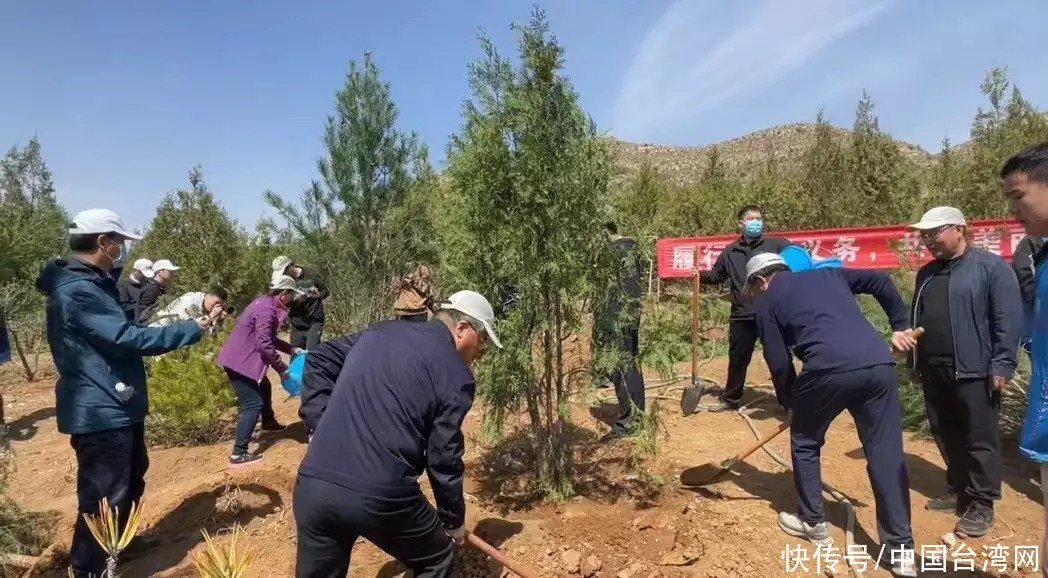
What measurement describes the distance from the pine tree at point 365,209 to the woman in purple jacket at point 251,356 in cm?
374

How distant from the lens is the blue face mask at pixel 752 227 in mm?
5164

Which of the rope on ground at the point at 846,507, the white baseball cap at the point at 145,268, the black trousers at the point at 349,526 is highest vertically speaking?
the white baseball cap at the point at 145,268

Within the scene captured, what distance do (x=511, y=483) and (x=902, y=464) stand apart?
8.07 feet

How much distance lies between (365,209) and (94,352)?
6.10m

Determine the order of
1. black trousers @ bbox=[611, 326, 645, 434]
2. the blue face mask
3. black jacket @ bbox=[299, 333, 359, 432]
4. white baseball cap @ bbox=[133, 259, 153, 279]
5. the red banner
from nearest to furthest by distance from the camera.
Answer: black jacket @ bbox=[299, 333, 359, 432]
black trousers @ bbox=[611, 326, 645, 434]
the blue face mask
white baseball cap @ bbox=[133, 259, 153, 279]
the red banner

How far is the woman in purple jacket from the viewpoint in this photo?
4.60m

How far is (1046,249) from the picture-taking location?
78.9 inches

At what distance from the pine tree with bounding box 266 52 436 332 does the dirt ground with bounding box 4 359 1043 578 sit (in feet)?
11.4

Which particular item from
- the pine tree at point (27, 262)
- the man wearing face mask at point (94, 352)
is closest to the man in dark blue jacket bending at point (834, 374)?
the man wearing face mask at point (94, 352)

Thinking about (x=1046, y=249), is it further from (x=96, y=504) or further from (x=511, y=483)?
(x=96, y=504)

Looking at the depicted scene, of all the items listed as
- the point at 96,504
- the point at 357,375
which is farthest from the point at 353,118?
the point at 357,375

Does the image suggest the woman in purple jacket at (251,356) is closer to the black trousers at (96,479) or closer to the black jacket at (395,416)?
the black trousers at (96,479)

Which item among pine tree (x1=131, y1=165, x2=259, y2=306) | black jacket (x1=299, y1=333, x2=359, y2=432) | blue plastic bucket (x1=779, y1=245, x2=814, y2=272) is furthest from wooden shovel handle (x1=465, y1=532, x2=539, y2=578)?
pine tree (x1=131, y1=165, x2=259, y2=306)

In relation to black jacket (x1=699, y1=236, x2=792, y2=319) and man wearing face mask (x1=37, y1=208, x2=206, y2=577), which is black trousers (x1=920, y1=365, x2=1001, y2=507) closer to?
black jacket (x1=699, y1=236, x2=792, y2=319)
